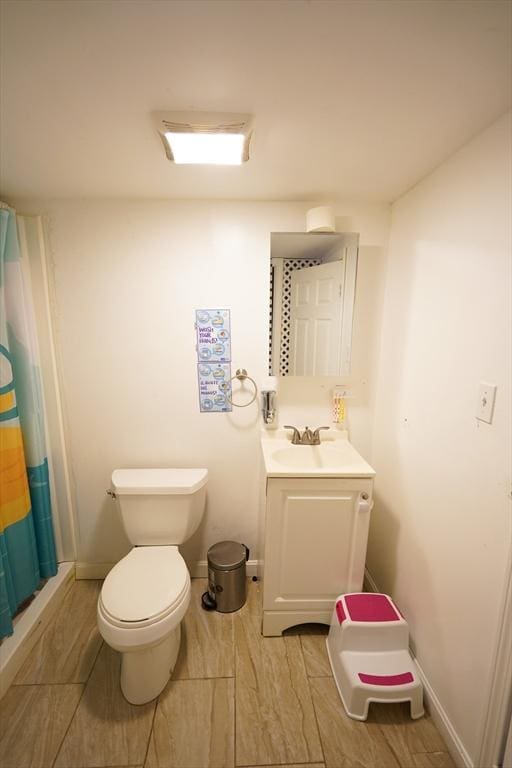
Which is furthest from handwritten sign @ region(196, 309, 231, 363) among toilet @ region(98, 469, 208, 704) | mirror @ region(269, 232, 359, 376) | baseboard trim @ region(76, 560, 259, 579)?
baseboard trim @ region(76, 560, 259, 579)

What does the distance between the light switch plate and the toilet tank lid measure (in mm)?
1247

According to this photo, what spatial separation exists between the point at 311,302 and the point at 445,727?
1.80 meters

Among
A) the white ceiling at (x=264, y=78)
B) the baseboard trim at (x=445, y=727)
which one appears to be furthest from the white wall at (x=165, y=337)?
the baseboard trim at (x=445, y=727)

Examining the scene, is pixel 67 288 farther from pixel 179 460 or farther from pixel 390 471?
pixel 390 471

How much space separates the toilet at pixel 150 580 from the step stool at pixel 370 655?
679mm

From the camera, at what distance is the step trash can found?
1.55 metres

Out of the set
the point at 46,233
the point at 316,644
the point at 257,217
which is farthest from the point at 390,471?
the point at 46,233

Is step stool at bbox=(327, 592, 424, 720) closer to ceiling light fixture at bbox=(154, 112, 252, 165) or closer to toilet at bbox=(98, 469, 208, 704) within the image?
toilet at bbox=(98, 469, 208, 704)

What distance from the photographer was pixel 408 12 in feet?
2.00

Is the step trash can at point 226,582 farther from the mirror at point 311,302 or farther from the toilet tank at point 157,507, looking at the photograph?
the mirror at point 311,302

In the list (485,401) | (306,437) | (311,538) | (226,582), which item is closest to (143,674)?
(226,582)

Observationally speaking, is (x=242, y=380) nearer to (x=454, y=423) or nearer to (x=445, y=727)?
(x=454, y=423)

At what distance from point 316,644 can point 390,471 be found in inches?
35.5

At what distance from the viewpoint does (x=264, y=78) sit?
77cm
